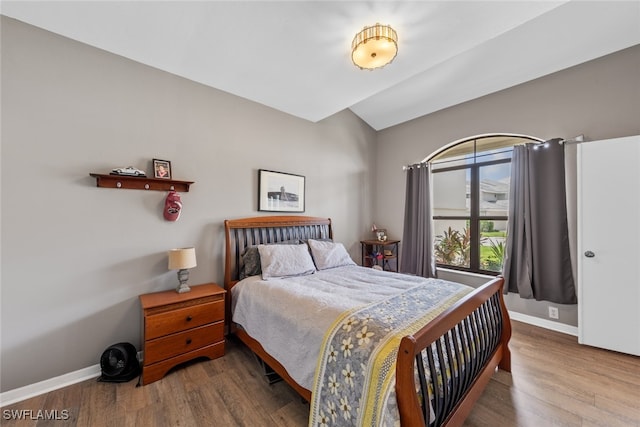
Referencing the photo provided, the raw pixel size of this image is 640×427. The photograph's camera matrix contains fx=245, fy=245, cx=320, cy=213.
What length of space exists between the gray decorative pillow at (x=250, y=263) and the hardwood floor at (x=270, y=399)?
813 millimetres

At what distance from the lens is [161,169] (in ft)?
7.69

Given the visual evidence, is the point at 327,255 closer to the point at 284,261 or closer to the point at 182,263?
the point at 284,261

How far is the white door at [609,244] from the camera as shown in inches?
88.2

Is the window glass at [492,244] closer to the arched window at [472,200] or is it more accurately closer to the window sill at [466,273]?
the arched window at [472,200]

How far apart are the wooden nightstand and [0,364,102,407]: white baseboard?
0.54 m

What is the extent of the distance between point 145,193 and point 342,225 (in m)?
2.71

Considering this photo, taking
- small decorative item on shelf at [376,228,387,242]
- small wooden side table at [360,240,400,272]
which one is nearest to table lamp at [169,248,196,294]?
small wooden side table at [360,240,400,272]

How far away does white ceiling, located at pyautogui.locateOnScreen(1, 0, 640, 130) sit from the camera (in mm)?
1809

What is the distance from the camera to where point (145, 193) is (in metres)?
2.30

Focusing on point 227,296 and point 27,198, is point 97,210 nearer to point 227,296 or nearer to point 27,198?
point 27,198

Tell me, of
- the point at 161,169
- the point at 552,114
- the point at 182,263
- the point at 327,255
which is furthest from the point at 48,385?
the point at 552,114

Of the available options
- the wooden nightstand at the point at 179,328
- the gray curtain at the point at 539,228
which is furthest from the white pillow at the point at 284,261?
the gray curtain at the point at 539,228

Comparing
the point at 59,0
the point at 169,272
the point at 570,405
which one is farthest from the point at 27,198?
the point at 570,405

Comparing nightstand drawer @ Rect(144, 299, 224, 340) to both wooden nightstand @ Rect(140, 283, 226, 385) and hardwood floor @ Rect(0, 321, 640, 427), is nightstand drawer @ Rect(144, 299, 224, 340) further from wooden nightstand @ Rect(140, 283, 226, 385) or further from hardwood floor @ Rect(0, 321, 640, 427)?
hardwood floor @ Rect(0, 321, 640, 427)
